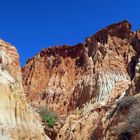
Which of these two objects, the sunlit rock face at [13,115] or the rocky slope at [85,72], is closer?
the sunlit rock face at [13,115]

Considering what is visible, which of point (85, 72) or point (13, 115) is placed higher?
point (85, 72)

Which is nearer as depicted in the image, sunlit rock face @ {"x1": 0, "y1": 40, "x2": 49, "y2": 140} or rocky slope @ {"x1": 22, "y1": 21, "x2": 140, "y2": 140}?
sunlit rock face @ {"x1": 0, "y1": 40, "x2": 49, "y2": 140}

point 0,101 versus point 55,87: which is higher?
point 55,87

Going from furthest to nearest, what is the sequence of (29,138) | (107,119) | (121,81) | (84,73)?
(84,73), (121,81), (107,119), (29,138)

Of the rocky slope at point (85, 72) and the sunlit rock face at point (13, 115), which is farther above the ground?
the rocky slope at point (85, 72)

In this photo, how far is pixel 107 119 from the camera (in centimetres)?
3688

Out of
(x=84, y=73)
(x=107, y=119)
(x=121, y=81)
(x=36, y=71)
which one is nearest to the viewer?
(x=107, y=119)

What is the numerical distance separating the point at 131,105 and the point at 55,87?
4467 centimetres

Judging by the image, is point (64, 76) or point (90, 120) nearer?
point (90, 120)

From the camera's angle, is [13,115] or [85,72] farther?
[85,72]

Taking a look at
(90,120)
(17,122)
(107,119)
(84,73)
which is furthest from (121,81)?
(17,122)

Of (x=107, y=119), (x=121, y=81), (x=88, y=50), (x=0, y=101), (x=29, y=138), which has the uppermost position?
(x=88, y=50)

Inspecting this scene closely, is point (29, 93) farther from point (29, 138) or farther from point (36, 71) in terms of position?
point (29, 138)

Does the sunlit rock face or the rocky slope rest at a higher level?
the rocky slope
